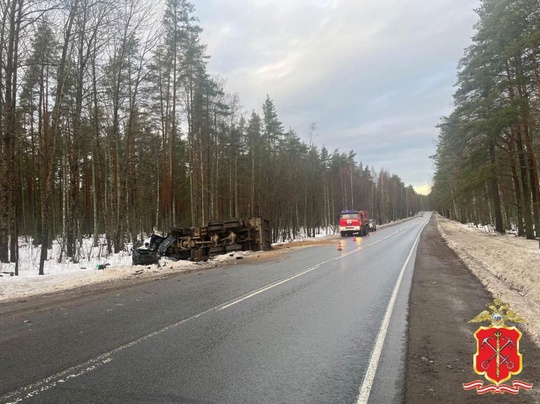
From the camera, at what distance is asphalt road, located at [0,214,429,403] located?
4031 millimetres

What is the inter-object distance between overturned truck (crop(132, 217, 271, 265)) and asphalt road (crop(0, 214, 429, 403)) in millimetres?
7959

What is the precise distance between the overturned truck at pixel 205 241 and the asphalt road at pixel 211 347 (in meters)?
7.96

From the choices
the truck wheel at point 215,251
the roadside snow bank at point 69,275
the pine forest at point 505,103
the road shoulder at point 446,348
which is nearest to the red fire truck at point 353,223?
the pine forest at point 505,103

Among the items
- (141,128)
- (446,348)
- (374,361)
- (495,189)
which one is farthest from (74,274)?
(495,189)

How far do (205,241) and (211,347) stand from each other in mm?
15890

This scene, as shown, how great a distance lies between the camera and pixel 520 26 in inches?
853

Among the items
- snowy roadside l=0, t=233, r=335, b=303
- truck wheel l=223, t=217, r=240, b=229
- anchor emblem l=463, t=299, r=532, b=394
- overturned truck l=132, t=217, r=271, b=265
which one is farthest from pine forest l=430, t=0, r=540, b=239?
anchor emblem l=463, t=299, r=532, b=394

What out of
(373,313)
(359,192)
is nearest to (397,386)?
(373,313)

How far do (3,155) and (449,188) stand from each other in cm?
6356

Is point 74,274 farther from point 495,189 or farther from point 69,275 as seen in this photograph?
point 495,189

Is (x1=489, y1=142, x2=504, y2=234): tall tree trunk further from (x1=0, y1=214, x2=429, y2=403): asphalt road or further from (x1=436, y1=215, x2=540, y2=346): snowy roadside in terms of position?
(x1=0, y1=214, x2=429, y2=403): asphalt road

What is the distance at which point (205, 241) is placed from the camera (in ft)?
69.3

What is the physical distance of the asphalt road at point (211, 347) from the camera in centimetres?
403

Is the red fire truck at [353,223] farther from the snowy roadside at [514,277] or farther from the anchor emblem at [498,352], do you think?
the anchor emblem at [498,352]
